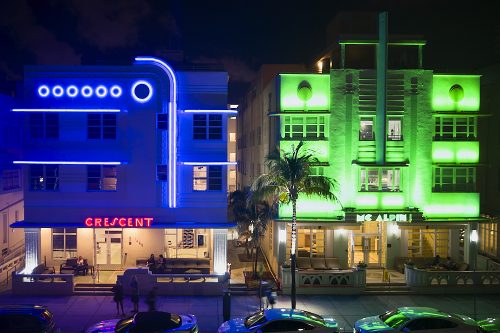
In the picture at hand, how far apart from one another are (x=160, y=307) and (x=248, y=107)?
27.9 m

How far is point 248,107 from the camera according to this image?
1914 inches

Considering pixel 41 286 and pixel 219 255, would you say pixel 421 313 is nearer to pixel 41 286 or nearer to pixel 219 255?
pixel 219 255

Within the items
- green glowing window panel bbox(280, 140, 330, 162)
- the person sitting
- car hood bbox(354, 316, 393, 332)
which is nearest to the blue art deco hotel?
the person sitting

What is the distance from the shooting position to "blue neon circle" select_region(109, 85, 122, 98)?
2784 cm

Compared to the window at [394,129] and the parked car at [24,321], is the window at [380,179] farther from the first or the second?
the parked car at [24,321]

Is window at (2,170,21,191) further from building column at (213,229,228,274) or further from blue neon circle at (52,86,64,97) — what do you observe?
building column at (213,229,228,274)

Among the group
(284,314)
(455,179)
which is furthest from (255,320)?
(455,179)

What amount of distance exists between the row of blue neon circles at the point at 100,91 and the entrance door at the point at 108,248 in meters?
8.41

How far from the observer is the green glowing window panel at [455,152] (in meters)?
29.9

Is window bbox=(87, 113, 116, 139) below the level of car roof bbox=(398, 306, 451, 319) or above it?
above

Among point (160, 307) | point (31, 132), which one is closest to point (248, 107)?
point (31, 132)

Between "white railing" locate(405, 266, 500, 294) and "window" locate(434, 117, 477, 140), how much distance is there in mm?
8246

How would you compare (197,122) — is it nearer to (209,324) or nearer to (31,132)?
(31,132)

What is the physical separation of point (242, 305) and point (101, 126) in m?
12.8
